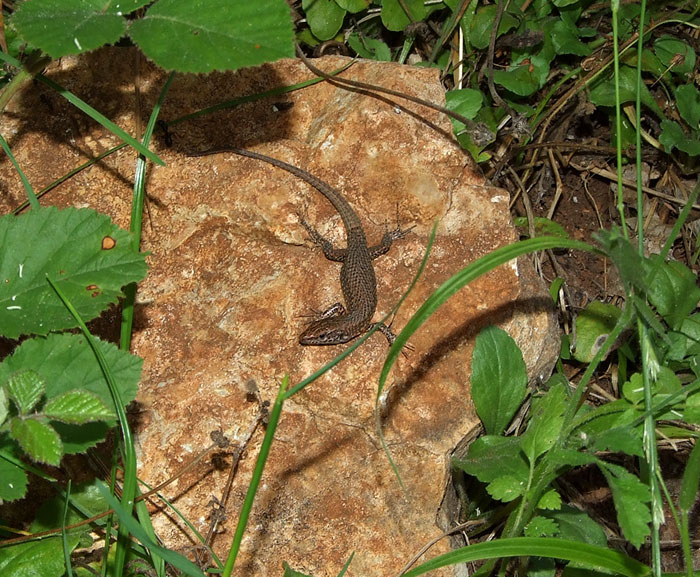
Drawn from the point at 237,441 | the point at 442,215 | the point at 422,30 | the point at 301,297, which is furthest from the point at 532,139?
the point at 237,441

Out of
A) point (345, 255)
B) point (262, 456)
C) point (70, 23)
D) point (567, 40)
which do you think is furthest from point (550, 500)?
point (567, 40)

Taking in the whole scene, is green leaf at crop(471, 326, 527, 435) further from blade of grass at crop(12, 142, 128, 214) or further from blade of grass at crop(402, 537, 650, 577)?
blade of grass at crop(12, 142, 128, 214)

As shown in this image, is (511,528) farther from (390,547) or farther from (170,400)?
(170,400)

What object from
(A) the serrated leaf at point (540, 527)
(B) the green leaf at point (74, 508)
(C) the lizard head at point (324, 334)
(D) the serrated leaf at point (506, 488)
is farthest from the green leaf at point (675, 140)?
(B) the green leaf at point (74, 508)

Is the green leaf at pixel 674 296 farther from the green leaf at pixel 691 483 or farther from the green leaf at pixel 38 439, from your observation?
the green leaf at pixel 38 439

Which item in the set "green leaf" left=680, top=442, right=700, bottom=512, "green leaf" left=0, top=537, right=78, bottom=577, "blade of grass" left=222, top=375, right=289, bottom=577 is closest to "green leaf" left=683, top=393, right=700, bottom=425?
"green leaf" left=680, top=442, right=700, bottom=512
